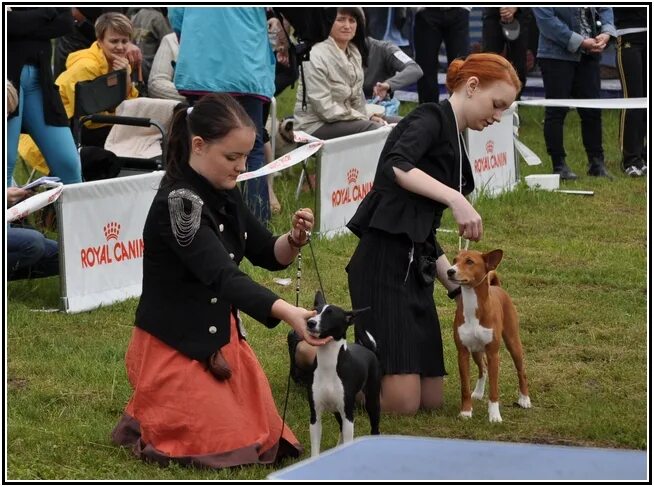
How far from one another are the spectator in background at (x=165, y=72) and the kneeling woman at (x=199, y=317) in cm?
506

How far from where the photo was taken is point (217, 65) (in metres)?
7.43

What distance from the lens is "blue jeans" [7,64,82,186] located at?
256 inches

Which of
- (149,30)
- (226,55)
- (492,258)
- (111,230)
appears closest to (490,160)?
(226,55)

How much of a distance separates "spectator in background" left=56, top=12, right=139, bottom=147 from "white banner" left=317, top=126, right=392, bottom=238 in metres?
1.46

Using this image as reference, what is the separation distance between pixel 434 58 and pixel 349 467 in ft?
29.5

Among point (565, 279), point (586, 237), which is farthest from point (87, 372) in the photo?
point (586, 237)

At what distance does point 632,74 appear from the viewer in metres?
10.0

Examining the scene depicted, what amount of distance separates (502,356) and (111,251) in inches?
84.5

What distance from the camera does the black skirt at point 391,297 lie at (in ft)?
16.0

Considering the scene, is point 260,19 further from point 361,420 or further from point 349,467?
point 349,467

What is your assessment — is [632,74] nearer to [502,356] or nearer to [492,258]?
[502,356]

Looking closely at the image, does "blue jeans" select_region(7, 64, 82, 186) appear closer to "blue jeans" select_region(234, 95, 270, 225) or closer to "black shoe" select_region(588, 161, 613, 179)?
"blue jeans" select_region(234, 95, 270, 225)

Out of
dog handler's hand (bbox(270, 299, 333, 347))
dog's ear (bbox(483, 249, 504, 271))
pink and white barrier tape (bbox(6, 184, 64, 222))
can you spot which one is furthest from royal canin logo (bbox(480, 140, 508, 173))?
dog handler's hand (bbox(270, 299, 333, 347))

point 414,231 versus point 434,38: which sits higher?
point 434,38
